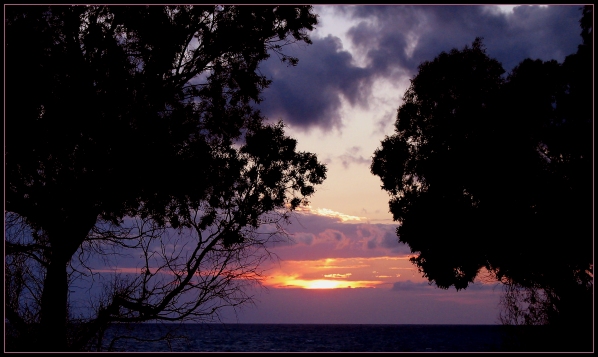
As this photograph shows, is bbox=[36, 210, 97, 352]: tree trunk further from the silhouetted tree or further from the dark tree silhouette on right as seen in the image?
the dark tree silhouette on right

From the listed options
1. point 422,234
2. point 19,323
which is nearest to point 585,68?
point 422,234

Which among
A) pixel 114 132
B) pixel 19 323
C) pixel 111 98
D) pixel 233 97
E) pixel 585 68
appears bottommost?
pixel 19 323

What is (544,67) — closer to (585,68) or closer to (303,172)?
(585,68)

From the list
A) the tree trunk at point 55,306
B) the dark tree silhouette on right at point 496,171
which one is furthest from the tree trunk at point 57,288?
the dark tree silhouette on right at point 496,171

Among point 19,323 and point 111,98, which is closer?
point 19,323

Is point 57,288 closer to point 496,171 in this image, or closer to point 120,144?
point 120,144

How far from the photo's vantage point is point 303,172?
1330 centimetres

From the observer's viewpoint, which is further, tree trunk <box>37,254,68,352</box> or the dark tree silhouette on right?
the dark tree silhouette on right

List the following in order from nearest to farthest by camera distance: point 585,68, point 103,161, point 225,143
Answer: point 103,161
point 225,143
point 585,68

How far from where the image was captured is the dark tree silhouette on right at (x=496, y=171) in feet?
71.5

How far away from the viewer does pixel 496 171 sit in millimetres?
23109

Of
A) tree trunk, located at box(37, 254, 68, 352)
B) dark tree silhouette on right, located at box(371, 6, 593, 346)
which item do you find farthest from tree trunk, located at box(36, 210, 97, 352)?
dark tree silhouette on right, located at box(371, 6, 593, 346)

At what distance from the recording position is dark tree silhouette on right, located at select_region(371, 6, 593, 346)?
21797 mm

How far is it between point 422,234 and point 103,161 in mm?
16946
